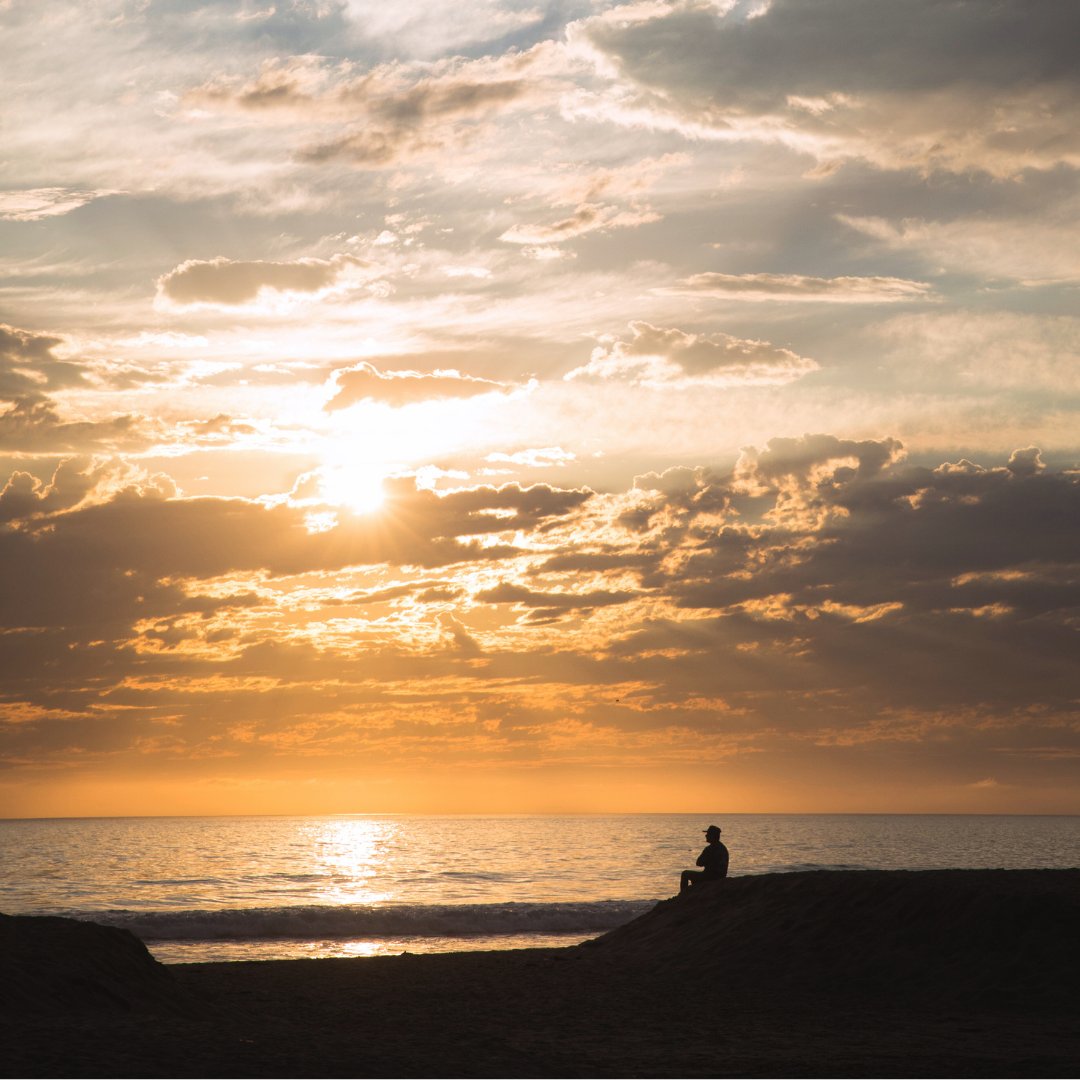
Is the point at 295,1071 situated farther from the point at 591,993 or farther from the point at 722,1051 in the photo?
the point at 591,993

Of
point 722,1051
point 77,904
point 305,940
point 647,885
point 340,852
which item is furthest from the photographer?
point 340,852

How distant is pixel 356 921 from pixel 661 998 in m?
26.7

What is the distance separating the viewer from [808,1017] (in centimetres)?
1891

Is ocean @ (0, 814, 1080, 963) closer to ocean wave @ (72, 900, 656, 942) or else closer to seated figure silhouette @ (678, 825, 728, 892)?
ocean wave @ (72, 900, 656, 942)

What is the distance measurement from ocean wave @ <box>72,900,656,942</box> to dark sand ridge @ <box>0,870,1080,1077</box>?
16335 mm

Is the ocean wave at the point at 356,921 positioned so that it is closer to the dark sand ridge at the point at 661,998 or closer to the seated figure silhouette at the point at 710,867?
the seated figure silhouette at the point at 710,867

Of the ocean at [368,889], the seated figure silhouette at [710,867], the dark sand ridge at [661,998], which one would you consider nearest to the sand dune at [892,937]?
the dark sand ridge at [661,998]

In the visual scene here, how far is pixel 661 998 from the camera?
68.9ft

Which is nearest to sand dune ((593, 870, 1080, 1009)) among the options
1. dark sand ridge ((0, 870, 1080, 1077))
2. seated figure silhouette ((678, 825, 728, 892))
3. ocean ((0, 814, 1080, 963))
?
dark sand ridge ((0, 870, 1080, 1077))

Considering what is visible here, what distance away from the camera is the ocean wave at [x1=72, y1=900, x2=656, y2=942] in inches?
1695

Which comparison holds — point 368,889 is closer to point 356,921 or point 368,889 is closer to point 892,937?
point 356,921

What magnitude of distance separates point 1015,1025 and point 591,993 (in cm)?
786

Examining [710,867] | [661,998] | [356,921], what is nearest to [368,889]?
[356,921]

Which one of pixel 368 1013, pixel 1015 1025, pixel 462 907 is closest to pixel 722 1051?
pixel 1015 1025
